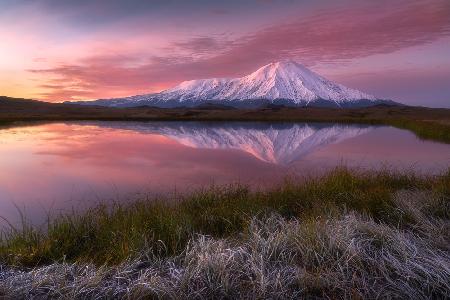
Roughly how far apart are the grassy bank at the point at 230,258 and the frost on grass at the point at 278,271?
0.05ft

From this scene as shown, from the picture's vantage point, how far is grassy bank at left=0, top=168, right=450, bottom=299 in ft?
17.4

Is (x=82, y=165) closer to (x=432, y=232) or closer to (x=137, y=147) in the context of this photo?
(x=137, y=147)

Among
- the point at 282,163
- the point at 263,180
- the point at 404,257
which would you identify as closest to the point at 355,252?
the point at 404,257

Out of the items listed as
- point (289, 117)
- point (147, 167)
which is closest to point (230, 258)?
point (147, 167)

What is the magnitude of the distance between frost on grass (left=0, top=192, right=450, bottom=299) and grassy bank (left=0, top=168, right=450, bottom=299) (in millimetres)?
15

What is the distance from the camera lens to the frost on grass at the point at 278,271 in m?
5.25

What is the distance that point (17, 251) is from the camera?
6621 mm

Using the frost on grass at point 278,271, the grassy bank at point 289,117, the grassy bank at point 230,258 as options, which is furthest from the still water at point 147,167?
the grassy bank at point 289,117

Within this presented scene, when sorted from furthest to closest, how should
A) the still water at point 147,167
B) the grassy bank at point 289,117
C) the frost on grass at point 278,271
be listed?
the grassy bank at point 289,117, the still water at point 147,167, the frost on grass at point 278,271

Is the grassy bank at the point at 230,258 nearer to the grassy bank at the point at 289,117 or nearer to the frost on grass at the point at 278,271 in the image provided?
the frost on grass at the point at 278,271

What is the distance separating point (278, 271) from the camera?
5691mm

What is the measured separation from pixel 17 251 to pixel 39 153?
18770 mm

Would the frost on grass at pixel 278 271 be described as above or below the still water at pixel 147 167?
above

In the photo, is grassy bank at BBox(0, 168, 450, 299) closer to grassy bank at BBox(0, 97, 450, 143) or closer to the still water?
the still water
